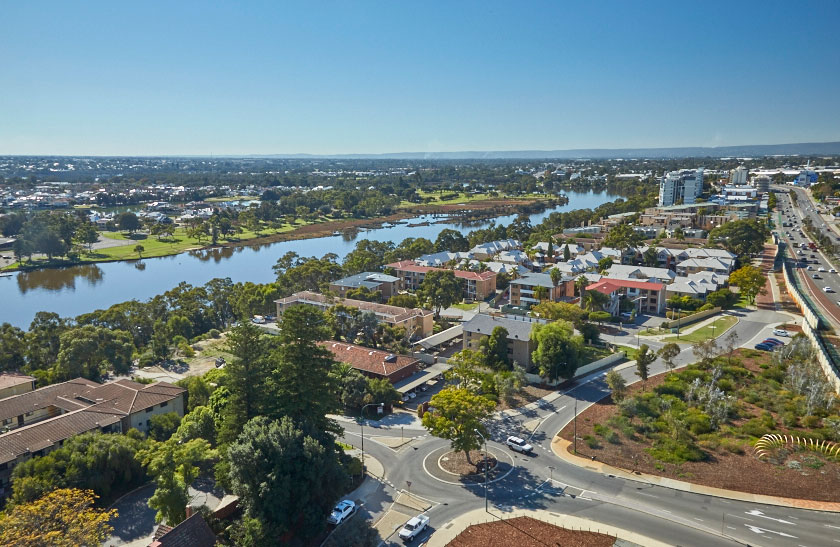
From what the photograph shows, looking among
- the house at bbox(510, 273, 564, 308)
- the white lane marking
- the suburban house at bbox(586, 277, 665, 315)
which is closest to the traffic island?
the white lane marking

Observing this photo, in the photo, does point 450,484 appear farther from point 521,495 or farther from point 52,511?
point 52,511

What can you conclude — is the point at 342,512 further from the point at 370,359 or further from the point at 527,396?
the point at 527,396

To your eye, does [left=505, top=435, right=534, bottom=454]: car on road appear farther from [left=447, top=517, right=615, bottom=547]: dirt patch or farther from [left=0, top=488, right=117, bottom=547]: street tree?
[left=0, top=488, right=117, bottom=547]: street tree

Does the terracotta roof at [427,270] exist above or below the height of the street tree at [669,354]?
above

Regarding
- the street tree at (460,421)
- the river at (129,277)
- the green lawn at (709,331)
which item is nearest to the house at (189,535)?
the street tree at (460,421)

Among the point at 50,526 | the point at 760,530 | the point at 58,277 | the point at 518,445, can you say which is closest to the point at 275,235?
the point at 58,277

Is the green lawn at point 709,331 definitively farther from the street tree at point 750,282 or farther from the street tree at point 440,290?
the street tree at point 440,290
